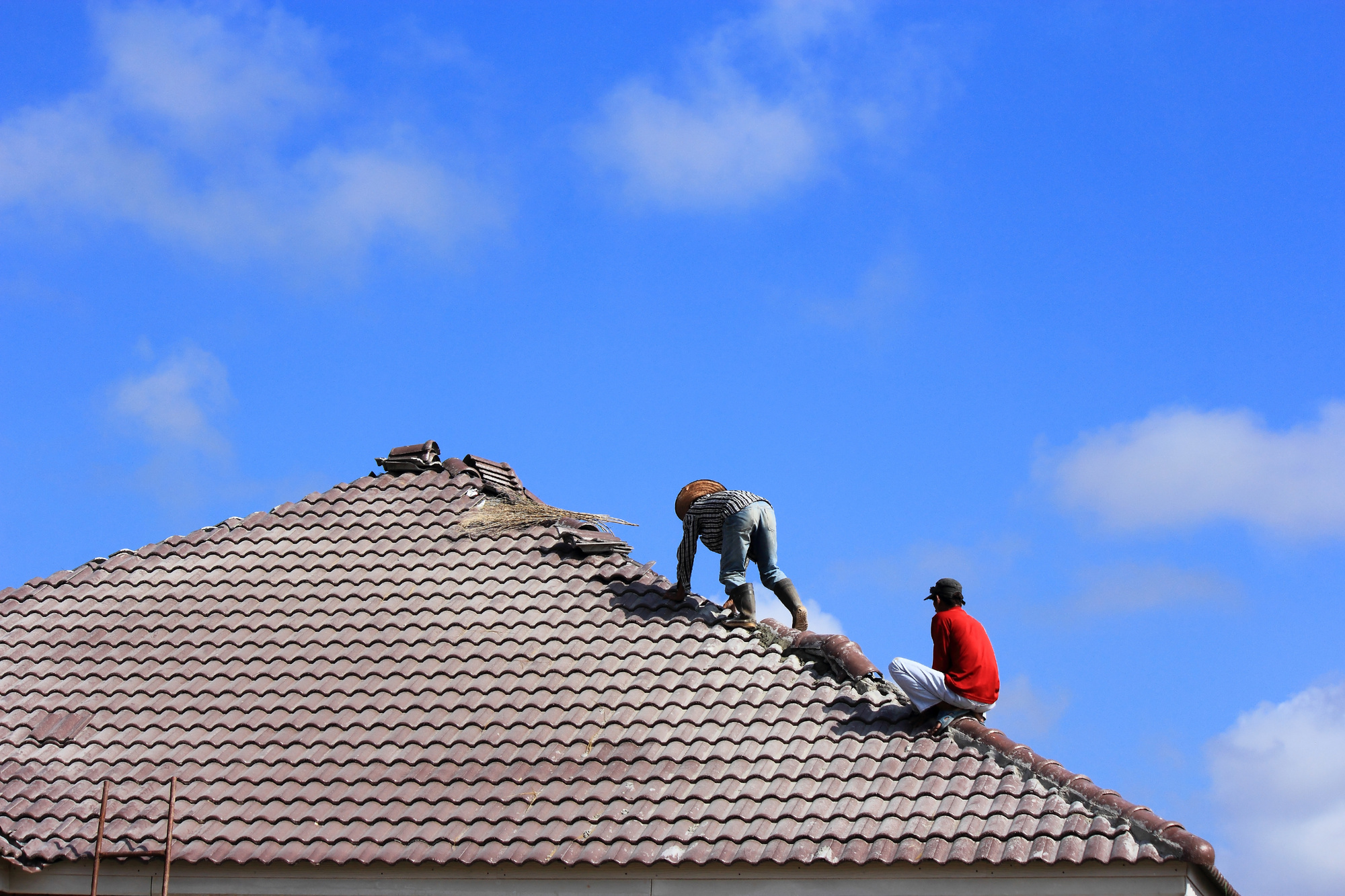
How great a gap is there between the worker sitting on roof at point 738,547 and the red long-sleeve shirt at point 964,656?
5.28ft

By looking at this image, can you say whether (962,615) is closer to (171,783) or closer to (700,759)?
(700,759)

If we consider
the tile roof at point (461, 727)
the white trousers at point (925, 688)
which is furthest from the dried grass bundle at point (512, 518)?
the white trousers at point (925, 688)

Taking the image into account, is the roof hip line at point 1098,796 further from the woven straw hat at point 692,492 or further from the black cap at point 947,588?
the woven straw hat at point 692,492

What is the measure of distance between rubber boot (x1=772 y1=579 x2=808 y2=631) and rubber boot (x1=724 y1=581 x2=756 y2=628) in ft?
0.85

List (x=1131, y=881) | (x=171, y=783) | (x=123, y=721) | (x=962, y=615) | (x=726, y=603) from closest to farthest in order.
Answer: (x=1131, y=881), (x=171, y=783), (x=962, y=615), (x=123, y=721), (x=726, y=603)

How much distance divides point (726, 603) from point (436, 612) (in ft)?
8.23

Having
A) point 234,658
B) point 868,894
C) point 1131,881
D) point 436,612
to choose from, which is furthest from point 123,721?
point 1131,881

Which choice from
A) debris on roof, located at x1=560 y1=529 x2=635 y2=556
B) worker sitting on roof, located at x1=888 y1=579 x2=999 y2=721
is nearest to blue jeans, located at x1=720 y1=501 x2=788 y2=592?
debris on roof, located at x1=560 y1=529 x2=635 y2=556

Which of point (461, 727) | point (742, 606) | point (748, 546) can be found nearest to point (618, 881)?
point (461, 727)

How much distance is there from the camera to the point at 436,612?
11.4m

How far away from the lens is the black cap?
32.0 ft

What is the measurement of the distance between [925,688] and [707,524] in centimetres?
276

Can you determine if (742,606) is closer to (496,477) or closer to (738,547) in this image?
(738,547)

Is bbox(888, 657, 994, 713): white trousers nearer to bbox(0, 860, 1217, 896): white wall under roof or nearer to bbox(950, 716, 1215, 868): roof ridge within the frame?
bbox(950, 716, 1215, 868): roof ridge
